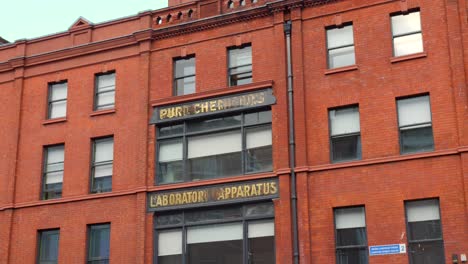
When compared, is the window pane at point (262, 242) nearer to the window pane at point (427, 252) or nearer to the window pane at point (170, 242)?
the window pane at point (170, 242)

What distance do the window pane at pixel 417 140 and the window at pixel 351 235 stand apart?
2.69 metres

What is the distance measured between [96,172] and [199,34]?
7175 mm

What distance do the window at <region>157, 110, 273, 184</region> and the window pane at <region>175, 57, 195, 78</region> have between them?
2218 millimetres

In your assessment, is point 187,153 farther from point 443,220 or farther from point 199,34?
point 443,220

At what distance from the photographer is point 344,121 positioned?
25.9m

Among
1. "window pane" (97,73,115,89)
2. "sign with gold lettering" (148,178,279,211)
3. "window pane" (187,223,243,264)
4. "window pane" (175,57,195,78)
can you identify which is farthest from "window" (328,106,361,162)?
"window pane" (97,73,115,89)

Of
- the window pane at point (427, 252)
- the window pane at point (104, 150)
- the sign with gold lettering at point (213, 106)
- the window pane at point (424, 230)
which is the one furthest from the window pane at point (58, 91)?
the window pane at point (427, 252)

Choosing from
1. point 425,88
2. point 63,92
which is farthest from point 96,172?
point 425,88

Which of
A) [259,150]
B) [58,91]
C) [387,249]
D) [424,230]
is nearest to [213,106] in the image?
[259,150]

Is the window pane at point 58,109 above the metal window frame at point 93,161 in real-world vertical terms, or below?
above

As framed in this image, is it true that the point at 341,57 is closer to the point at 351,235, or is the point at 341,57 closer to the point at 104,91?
the point at 351,235

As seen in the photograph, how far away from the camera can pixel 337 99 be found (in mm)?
25891

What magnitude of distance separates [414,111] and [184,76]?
950 cm

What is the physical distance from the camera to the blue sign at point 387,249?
918 inches
